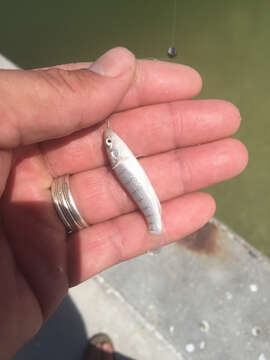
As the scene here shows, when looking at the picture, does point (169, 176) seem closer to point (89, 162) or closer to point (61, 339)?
point (89, 162)

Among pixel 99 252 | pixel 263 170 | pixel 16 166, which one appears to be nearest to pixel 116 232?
pixel 99 252

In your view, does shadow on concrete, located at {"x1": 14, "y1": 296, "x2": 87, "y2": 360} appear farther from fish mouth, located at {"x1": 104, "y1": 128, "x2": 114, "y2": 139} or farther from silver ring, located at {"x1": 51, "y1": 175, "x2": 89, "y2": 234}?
fish mouth, located at {"x1": 104, "y1": 128, "x2": 114, "y2": 139}

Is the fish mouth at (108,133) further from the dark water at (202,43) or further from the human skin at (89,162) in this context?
the dark water at (202,43)

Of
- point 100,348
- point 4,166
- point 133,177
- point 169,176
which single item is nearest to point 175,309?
point 100,348

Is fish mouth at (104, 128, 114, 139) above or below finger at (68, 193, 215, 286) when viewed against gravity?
above

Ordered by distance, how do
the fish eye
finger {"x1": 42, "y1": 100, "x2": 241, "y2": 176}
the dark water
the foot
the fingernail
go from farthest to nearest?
the dark water → the foot → finger {"x1": 42, "y1": 100, "x2": 241, "y2": 176} → the fish eye → the fingernail

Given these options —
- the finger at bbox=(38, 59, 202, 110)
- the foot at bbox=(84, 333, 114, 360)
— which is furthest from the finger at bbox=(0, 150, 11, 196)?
the foot at bbox=(84, 333, 114, 360)

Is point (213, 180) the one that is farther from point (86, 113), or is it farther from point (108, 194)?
point (86, 113)
